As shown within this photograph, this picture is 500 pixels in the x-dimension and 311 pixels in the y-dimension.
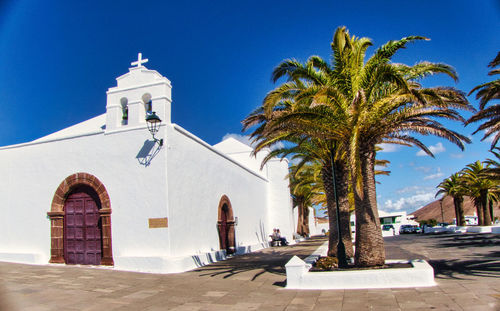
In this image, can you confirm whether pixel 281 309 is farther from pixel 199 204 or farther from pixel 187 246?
pixel 199 204

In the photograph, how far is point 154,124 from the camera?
11.7m

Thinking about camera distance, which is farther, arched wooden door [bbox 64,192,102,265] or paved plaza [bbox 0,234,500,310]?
arched wooden door [bbox 64,192,102,265]

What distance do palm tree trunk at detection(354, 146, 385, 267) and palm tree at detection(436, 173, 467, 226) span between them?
27.1m

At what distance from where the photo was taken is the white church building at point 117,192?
37.5ft

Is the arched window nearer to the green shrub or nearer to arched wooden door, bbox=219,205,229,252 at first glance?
arched wooden door, bbox=219,205,229,252

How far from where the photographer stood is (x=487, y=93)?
12695 mm

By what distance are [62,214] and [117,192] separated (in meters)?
2.21

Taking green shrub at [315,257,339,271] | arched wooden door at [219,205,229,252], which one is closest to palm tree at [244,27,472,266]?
green shrub at [315,257,339,271]

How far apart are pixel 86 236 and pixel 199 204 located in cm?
400

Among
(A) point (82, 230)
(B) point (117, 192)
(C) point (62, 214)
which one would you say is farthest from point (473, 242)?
(C) point (62, 214)

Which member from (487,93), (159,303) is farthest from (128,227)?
(487,93)

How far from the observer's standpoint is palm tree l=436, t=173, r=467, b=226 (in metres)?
32.5

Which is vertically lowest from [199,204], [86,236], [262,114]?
[86,236]

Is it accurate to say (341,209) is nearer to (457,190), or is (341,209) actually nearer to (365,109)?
(365,109)
